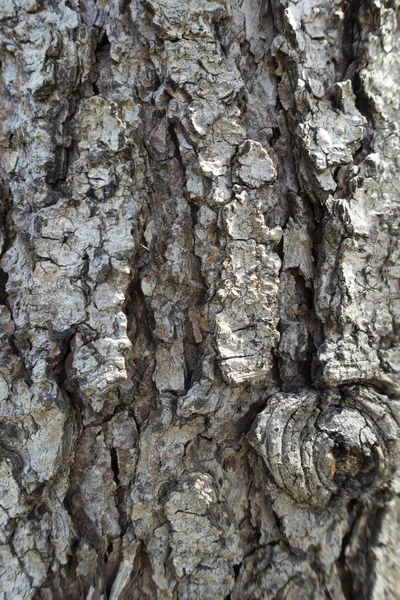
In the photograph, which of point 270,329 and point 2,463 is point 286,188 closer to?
point 270,329

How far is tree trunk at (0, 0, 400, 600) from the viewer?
0.91m

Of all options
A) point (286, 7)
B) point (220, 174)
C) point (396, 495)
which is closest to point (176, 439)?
point (396, 495)

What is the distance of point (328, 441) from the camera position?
2.96 feet

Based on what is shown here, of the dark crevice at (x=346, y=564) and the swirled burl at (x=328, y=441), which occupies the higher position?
the swirled burl at (x=328, y=441)

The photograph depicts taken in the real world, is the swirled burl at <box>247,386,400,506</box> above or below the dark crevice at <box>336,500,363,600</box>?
above

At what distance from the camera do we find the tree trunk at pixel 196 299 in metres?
0.91

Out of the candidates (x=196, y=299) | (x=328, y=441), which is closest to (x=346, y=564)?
(x=328, y=441)

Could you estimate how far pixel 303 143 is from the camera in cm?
96

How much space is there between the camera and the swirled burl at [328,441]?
89 cm

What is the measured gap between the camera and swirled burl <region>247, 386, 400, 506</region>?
89 centimetres

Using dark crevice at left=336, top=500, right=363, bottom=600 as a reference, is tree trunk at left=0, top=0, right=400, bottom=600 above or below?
above

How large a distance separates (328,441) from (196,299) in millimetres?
429

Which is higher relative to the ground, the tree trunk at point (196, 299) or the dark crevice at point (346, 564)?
the tree trunk at point (196, 299)

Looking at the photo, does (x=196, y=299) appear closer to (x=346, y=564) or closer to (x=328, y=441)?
(x=328, y=441)
